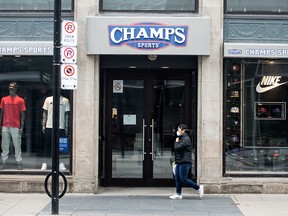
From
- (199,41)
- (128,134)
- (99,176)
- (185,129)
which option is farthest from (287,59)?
(99,176)

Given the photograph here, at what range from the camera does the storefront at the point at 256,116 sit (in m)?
12.2

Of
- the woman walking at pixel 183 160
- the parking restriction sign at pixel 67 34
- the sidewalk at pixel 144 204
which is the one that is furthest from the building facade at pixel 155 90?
the parking restriction sign at pixel 67 34

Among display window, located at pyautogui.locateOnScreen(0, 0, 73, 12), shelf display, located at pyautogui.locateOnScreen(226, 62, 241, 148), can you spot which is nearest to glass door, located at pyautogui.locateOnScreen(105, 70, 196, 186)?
shelf display, located at pyautogui.locateOnScreen(226, 62, 241, 148)

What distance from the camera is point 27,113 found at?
1243cm

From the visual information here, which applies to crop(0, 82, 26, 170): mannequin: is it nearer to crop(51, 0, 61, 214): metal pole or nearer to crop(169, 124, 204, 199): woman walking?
crop(51, 0, 61, 214): metal pole

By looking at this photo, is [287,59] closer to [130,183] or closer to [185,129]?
[185,129]

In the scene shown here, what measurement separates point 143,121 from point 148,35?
2.28 m

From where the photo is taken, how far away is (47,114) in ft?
40.5

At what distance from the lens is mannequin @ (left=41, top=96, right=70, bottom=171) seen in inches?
480

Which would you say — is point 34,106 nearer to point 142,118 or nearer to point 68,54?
point 142,118

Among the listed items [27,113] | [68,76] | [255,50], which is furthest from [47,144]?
[255,50]

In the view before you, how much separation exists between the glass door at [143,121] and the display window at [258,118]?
122cm

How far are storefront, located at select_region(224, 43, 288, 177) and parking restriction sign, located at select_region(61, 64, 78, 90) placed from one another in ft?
13.7

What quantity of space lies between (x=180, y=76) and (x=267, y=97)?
220 cm
